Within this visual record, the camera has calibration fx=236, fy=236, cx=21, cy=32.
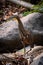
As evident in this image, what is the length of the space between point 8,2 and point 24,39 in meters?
6.86

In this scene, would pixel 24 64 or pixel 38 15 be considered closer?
pixel 24 64

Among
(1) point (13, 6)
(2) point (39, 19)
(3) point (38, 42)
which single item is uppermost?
(2) point (39, 19)

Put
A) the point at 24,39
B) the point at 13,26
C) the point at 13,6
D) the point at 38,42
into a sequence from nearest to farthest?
the point at 24,39 → the point at 38,42 → the point at 13,26 → the point at 13,6

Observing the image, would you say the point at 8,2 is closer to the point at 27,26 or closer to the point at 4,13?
the point at 4,13

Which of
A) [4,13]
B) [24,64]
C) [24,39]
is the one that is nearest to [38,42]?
[24,39]

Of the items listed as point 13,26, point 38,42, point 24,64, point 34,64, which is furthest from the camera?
point 13,26

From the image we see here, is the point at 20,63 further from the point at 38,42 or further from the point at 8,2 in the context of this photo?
the point at 8,2

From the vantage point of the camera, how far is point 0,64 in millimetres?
3979

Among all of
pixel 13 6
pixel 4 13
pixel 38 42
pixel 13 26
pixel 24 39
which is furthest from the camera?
pixel 13 6

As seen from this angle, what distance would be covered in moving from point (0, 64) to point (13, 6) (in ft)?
23.7

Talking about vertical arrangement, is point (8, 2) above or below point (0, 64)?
below

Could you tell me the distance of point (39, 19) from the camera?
636 cm

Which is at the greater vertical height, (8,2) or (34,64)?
(34,64)

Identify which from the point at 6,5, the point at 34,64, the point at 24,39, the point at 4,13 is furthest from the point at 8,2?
the point at 34,64
